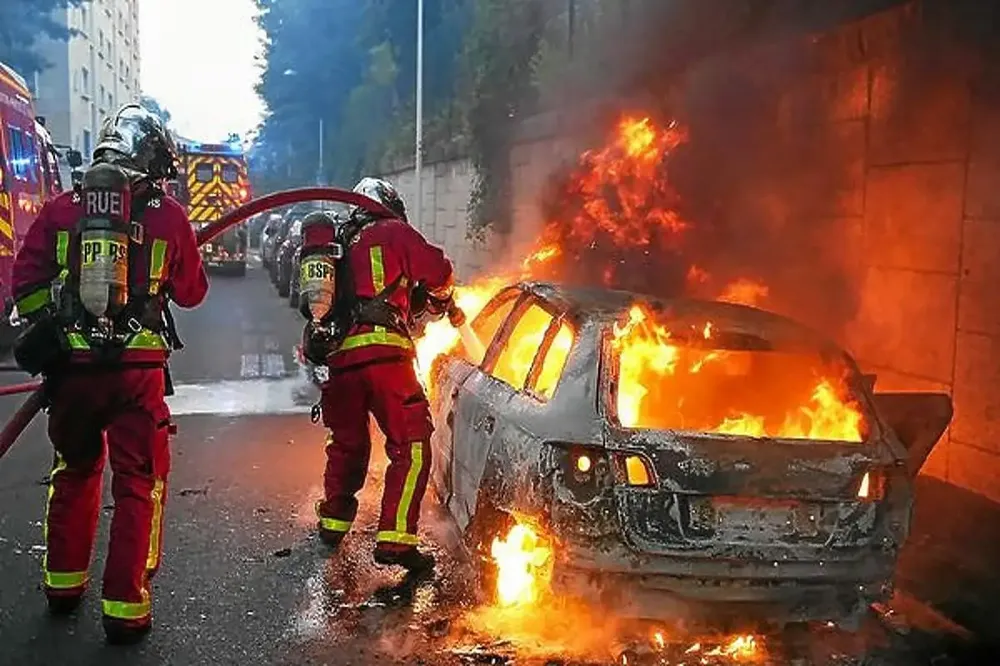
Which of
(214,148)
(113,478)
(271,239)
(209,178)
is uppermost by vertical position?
(214,148)

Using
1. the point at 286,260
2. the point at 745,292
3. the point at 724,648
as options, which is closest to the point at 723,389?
the point at 724,648

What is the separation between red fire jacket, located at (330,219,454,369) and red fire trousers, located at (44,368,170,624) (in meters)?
1.09

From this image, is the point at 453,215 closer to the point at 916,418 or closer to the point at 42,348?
the point at 916,418

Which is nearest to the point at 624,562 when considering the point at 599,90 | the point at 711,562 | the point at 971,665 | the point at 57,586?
the point at 711,562

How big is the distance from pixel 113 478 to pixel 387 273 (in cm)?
172

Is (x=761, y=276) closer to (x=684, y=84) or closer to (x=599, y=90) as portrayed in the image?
(x=684, y=84)

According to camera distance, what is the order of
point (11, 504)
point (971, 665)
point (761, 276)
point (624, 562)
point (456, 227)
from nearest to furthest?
point (624, 562), point (971, 665), point (11, 504), point (761, 276), point (456, 227)

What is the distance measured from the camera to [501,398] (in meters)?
4.93

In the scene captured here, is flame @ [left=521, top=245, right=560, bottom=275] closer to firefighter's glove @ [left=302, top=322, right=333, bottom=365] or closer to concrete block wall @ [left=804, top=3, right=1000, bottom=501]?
concrete block wall @ [left=804, top=3, right=1000, bottom=501]

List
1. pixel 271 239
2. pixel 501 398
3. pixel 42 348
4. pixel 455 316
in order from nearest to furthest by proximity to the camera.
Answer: pixel 42 348 → pixel 501 398 → pixel 455 316 → pixel 271 239

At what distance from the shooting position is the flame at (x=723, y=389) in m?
4.57

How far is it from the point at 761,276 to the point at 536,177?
8.41m

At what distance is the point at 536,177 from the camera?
56.3 ft

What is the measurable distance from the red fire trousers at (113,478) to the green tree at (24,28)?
95.4 feet
